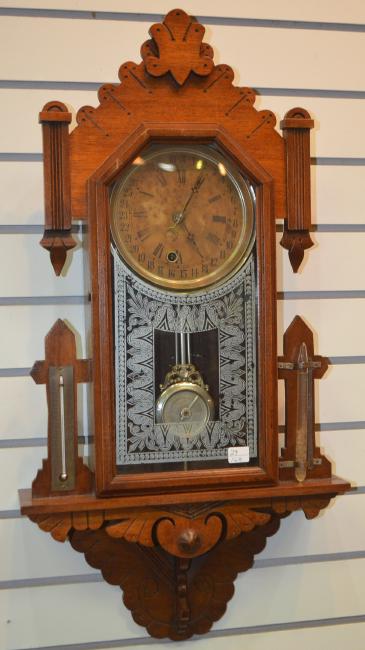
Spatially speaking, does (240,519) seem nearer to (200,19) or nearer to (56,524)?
(56,524)

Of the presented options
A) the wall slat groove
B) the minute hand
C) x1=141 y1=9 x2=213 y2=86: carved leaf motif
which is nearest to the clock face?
the minute hand

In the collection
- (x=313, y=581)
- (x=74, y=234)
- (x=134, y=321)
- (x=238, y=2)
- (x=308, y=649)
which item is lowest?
(x=308, y=649)

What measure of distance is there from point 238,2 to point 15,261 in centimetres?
56

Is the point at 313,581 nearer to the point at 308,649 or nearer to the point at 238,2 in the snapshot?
the point at 308,649

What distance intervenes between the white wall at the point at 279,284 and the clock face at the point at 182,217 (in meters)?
0.21

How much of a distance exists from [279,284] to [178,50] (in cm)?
44

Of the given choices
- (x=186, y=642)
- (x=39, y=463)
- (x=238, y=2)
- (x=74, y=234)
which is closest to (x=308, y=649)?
(x=186, y=642)

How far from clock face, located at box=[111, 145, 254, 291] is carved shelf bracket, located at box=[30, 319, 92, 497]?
0.51 feet

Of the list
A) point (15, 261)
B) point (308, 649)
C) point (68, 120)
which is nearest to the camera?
point (68, 120)

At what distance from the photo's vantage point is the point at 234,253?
118 cm

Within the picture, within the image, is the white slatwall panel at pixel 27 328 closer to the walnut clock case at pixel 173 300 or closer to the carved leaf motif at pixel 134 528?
the walnut clock case at pixel 173 300

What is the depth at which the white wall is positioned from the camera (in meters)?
1.31

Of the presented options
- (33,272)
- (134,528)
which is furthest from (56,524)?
(33,272)

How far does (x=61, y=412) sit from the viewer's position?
118 centimetres
